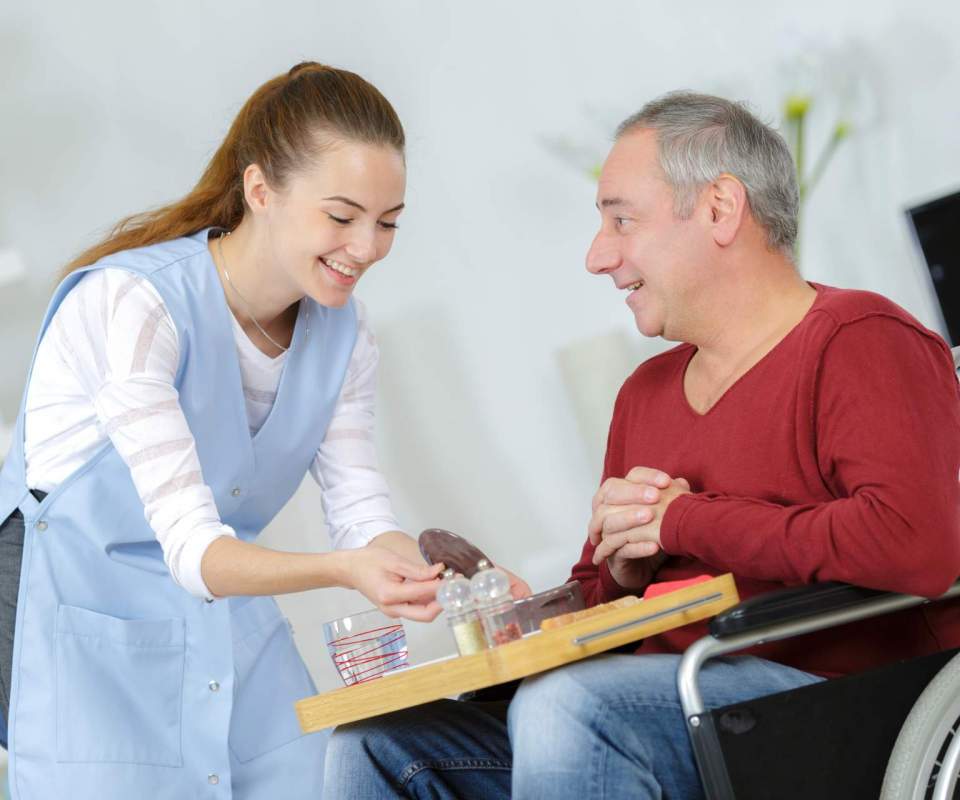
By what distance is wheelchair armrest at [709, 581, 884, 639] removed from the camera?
122 cm

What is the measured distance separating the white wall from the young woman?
1.13 metres

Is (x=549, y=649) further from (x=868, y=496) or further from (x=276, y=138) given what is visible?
(x=276, y=138)

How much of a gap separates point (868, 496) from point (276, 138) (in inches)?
38.7

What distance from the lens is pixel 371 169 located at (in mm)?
1826

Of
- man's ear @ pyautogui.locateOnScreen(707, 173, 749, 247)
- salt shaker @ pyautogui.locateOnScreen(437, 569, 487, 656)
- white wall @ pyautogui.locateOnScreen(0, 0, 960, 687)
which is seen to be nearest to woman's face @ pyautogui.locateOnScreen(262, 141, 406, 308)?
man's ear @ pyautogui.locateOnScreen(707, 173, 749, 247)

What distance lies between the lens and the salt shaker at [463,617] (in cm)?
137

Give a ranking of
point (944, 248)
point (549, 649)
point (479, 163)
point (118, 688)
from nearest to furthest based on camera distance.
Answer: point (549, 649)
point (118, 688)
point (944, 248)
point (479, 163)

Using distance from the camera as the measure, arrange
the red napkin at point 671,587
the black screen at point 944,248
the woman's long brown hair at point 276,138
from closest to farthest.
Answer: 1. the red napkin at point 671,587
2. the woman's long brown hair at point 276,138
3. the black screen at point 944,248

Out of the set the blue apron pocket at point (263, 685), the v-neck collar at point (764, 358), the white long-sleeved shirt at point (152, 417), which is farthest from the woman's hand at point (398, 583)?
the blue apron pocket at point (263, 685)

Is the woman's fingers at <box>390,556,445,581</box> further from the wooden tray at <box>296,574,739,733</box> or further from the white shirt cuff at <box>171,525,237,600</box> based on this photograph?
the white shirt cuff at <box>171,525,237,600</box>

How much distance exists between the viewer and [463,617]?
1376 mm

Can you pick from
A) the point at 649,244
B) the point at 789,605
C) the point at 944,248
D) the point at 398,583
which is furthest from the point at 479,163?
the point at 789,605

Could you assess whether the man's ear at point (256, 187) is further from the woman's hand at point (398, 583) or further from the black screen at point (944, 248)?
the black screen at point (944, 248)

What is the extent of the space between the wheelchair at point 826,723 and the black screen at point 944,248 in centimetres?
154
